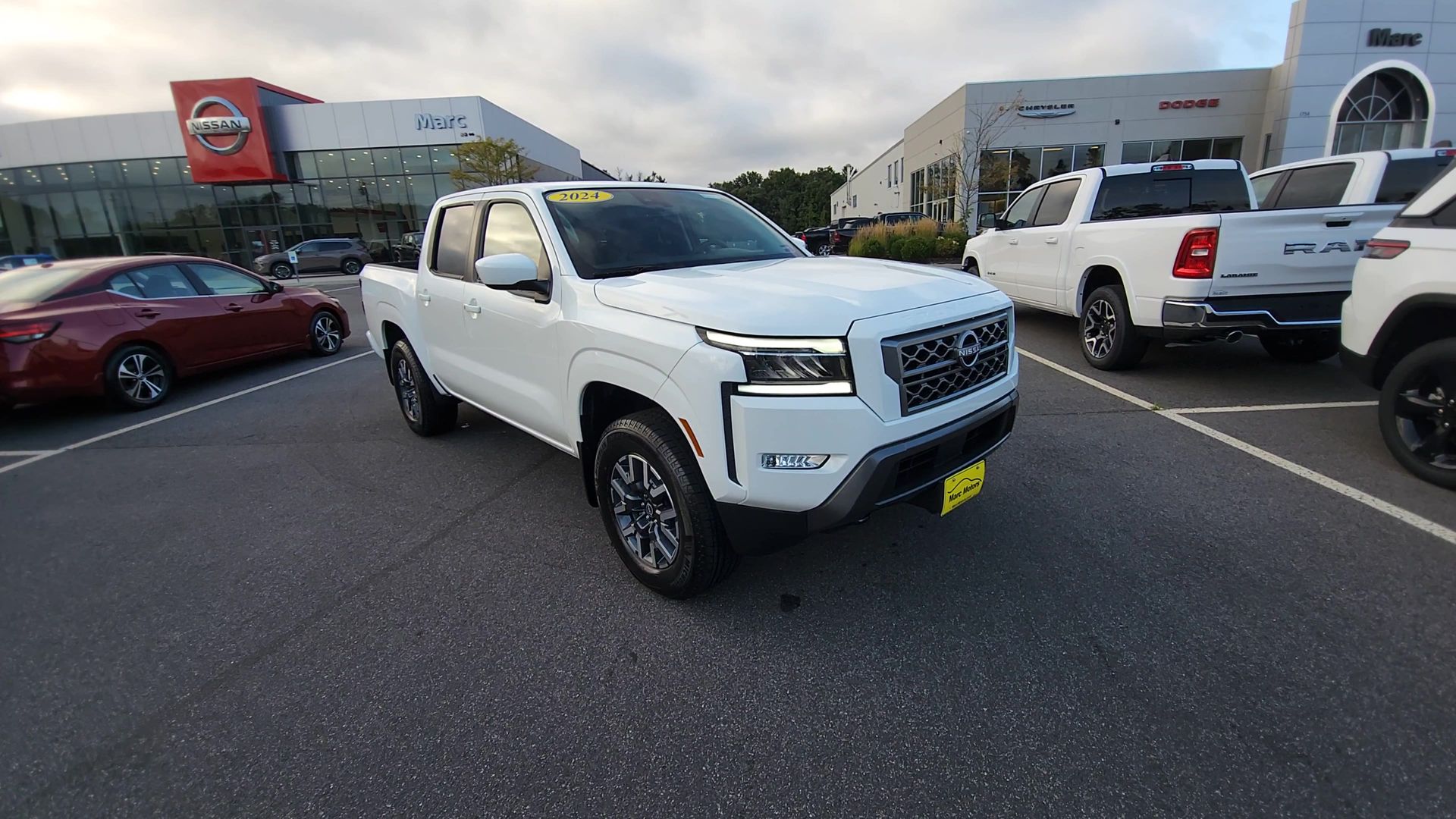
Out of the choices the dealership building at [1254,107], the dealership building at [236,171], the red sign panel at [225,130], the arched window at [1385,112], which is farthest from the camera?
the dealership building at [236,171]

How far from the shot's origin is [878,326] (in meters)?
2.40

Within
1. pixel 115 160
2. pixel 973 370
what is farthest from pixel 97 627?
pixel 115 160

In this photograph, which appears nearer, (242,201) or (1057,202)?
(1057,202)

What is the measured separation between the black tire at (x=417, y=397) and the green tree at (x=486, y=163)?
2851cm

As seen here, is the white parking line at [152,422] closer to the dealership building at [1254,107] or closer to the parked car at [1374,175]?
the parked car at [1374,175]

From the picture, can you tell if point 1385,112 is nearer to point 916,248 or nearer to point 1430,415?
point 916,248

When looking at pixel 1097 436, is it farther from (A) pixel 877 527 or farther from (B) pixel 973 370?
(B) pixel 973 370

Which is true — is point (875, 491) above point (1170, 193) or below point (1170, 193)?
below

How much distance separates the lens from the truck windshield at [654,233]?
3.31m

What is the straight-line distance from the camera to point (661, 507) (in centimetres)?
282

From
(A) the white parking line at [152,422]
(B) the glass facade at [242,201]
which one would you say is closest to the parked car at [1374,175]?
(A) the white parking line at [152,422]

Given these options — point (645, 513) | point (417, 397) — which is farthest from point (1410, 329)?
point (417, 397)

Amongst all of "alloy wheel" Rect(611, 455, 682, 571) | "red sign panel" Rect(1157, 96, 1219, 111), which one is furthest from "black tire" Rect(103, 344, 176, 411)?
"red sign panel" Rect(1157, 96, 1219, 111)

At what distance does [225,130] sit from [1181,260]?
4251cm
